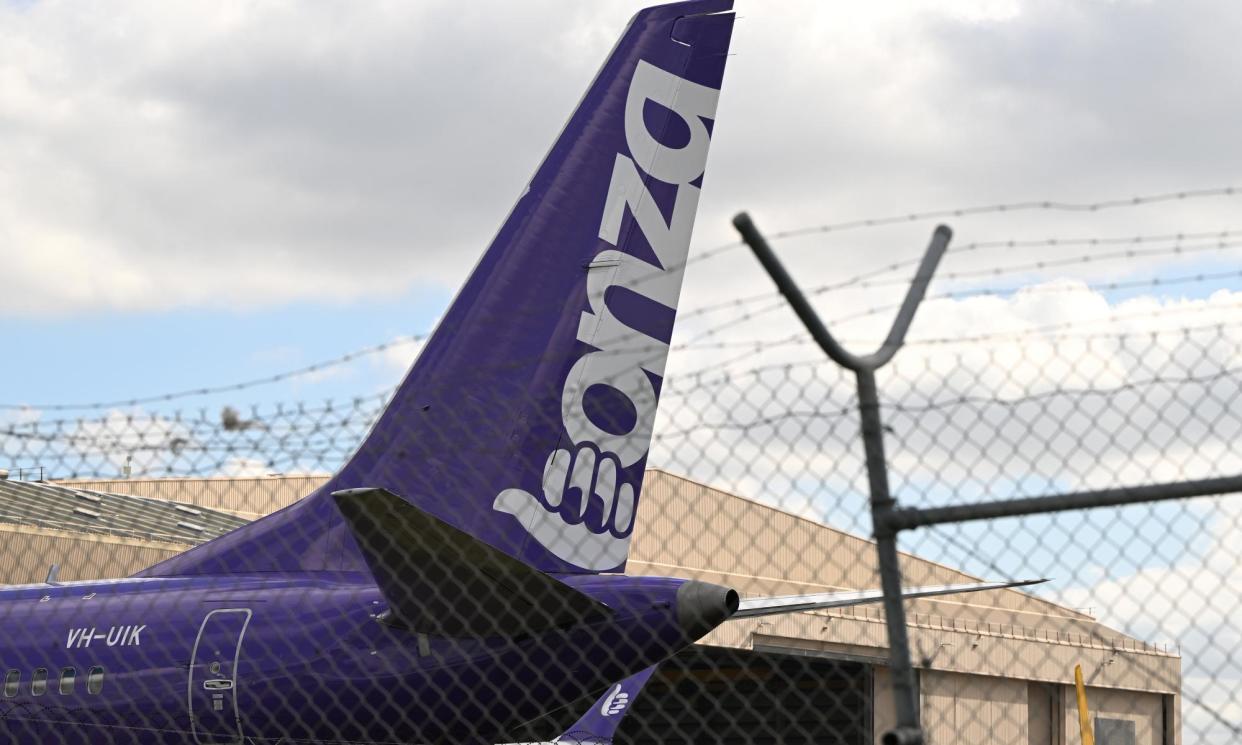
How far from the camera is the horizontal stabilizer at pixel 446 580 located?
654 cm

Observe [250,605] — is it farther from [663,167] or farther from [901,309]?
[901,309]

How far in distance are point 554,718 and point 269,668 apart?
5.89 ft

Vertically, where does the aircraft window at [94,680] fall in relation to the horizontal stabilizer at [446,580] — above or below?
below

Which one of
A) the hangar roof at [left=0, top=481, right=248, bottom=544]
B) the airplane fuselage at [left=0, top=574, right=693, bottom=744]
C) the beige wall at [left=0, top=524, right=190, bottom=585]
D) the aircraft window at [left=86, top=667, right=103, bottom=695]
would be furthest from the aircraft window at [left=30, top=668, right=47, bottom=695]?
Answer: the beige wall at [left=0, top=524, right=190, bottom=585]

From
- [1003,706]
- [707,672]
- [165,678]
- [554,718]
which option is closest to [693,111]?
[554,718]

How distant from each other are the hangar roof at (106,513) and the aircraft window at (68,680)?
15.4 ft

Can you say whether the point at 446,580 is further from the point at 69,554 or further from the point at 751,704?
the point at 751,704

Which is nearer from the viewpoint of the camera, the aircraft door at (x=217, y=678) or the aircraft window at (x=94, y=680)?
the aircraft door at (x=217, y=678)

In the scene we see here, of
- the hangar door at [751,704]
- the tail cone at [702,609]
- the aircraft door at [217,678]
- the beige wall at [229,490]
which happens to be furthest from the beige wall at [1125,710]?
the aircraft door at [217,678]

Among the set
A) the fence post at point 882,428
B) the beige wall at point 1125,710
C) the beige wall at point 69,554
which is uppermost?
the beige wall at point 1125,710

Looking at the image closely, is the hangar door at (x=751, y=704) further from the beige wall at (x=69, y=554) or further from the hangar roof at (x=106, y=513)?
the hangar roof at (x=106, y=513)

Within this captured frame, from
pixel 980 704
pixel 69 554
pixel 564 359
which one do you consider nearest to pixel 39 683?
pixel 564 359

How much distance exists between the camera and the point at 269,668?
9.19 meters

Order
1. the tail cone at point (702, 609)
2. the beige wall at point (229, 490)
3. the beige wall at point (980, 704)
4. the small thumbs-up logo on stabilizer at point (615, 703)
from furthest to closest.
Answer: the beige wall at point (229, 490) → the beige wall at point (980, 704) → the small thumbs-up logo on stabilizer at point (615, 703) → the tail cone at point (702, 609)
